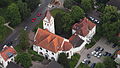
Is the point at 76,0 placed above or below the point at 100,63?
above

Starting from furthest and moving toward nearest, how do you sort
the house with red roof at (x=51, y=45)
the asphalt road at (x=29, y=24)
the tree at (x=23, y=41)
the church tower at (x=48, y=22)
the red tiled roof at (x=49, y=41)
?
the asphalt road at (x=29, y=24), the church tower at (x=48, y=22), the tree at (x=23, y=41), the house with red roof at (x=51, y=45), the red tiled roof at (x=49, y=41)

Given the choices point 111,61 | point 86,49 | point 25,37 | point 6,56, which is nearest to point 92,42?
point 86,49

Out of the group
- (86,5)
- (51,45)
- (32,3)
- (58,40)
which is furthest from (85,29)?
(32,3)

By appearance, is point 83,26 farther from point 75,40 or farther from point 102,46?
point 102,46

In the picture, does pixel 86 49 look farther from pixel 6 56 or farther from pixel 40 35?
pixel 6 56

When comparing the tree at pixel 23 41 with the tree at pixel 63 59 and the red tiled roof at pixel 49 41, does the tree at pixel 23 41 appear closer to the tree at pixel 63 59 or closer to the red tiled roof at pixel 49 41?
the red tiled roof at pixel 49 41

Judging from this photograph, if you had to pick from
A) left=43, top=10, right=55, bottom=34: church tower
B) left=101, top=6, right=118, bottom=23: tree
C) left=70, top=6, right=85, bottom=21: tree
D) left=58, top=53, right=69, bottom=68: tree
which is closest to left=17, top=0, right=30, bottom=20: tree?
left=43, top=10, right=55, bottom=34: church tower

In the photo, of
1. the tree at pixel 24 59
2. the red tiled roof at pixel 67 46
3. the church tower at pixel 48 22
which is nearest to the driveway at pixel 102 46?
the red tiled roof at pixel 67 46

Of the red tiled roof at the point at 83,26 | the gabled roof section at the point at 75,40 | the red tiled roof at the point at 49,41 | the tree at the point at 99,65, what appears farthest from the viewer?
the red tiled roof at the point at 83,26

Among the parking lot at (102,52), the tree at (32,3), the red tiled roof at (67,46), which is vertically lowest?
the parking lot at (102,52)
